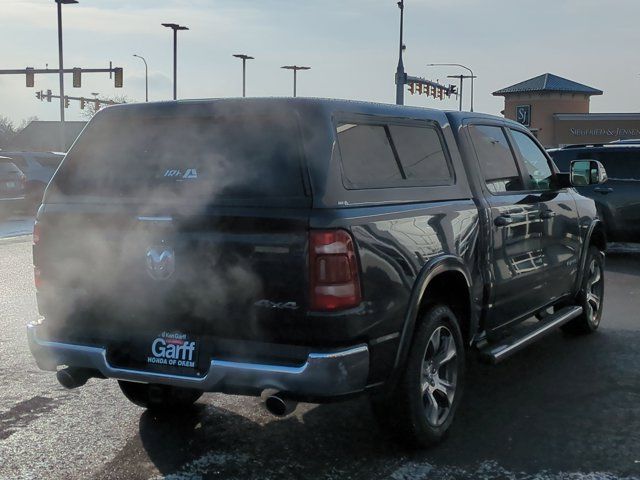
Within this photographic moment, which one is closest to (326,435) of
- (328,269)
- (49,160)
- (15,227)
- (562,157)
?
(328,269)

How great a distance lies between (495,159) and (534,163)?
2.65 feet

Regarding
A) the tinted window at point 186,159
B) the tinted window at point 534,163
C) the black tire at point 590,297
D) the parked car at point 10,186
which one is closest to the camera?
the tinted window at point 186,159

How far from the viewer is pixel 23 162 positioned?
21297 mm

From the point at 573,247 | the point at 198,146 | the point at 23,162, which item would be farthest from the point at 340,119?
the point at 23,162

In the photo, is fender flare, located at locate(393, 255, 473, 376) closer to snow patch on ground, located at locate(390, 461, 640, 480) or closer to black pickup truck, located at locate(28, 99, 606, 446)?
black pickup truck, located at locate(28, 99, 606, 446)

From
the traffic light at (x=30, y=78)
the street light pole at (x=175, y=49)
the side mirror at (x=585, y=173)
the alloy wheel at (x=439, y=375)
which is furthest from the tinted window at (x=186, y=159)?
the street light pole at (x=175, y=49)

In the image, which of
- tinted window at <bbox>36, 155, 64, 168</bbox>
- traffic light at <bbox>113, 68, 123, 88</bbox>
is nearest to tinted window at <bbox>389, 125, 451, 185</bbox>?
tinted window at <bbox>36, 155, 64, 168</bbox>

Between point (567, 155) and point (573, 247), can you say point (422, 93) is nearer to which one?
point (567, 155)

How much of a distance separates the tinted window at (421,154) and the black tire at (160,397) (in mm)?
1791

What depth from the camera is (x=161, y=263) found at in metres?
3.95

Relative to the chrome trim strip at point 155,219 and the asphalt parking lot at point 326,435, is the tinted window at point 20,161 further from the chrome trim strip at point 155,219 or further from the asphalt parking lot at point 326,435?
the chrome trim strip at point 155,219

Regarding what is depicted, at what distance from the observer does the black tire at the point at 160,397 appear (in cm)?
493

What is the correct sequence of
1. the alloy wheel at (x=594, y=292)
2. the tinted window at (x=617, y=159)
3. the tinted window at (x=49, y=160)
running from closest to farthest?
1. the alloy wheel at (x=594, y=292)
2. the tinted window at (x=617, y=159)
3. the tinted window at (x=49, y=160)

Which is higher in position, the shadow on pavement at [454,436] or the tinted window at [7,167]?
the tinted window at [7,167]
